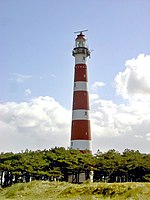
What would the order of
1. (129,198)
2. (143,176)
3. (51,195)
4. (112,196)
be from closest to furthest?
(129,198)
(112,196)
(51,195)
(143,176)

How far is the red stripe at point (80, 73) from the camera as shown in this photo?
5444cm

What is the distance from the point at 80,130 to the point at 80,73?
338 inches

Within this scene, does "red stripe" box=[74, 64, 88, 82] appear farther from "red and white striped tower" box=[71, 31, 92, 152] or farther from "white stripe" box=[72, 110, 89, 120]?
"white stripe" box=[72, 110, 89, 120]

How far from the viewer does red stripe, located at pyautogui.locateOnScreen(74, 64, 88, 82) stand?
54.4m

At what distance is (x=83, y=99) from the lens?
175ft

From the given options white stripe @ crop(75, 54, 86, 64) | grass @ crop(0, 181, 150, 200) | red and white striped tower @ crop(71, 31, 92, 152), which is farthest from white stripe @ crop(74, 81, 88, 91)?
grass @ crop(0, 181, 150, 200)

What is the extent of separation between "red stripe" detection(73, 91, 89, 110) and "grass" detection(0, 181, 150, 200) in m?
19.9

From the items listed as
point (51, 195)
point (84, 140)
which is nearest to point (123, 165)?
point (84, 140)

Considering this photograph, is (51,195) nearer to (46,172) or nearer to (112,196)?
(112,196)

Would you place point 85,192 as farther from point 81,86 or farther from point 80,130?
point 81,86

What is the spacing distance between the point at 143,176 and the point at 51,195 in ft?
67.4

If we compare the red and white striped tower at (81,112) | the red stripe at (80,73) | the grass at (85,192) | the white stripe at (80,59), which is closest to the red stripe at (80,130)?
the red and white striped tower at (81,112)

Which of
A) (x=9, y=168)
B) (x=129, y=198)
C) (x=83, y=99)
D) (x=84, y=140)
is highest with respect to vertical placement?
(x=83, y=99)

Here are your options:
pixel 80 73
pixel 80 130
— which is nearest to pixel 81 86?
pixel 80 73
